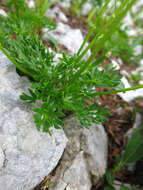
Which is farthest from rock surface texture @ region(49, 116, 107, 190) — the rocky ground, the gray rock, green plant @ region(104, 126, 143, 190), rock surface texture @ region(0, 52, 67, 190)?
the gray rock

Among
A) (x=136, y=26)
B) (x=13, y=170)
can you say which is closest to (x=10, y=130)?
(x=13, y=170)

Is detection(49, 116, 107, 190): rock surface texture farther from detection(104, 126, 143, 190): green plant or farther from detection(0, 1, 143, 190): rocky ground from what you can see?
detection(104, 126, 143, 190): green plant

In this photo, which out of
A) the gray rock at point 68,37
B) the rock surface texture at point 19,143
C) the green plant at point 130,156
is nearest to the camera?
the rock surface texture at point 19,143

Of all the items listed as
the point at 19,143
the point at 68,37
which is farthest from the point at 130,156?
the point at 68,37

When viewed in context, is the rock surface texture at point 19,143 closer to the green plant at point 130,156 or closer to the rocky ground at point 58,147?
the rocky ground at point 58,147

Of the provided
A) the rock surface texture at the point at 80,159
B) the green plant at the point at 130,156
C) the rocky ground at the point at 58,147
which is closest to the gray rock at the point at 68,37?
the rocky ground at the point at 58,147

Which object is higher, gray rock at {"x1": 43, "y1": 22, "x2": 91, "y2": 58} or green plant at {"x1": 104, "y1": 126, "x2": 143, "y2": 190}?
gray rock at {"x1": 43, "y1": 22, "x2": 91, "y2": 58}
